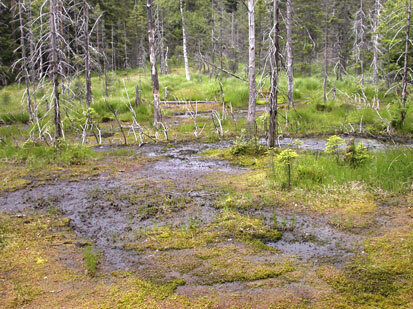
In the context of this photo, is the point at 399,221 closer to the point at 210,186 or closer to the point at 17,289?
the point at 210,186

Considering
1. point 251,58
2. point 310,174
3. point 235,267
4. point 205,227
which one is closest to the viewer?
point 235,267

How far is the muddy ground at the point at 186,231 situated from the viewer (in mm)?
3943

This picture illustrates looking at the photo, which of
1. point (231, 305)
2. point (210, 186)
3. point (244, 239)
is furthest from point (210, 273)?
point (210, 186)

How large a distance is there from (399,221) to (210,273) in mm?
2952

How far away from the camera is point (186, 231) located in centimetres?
528

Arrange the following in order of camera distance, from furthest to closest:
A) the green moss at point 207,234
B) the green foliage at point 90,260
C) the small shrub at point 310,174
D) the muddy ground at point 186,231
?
the small shrub at point 310,174 → the green moss at point 207,234 → the green foliage at point 90,260 → the muddy ground at point 186,231

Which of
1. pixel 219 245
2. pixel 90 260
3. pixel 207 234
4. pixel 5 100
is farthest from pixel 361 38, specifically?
pixel 5 100

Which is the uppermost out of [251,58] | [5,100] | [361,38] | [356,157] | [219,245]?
[361,38]

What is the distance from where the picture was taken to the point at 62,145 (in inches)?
409

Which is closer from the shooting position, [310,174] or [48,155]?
[310,174]

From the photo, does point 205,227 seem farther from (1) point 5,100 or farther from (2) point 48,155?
(1) point 5,100

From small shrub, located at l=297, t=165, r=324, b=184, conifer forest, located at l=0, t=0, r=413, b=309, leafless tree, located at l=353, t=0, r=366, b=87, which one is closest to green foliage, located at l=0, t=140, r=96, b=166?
conifer forest, located at l=0, t=0, r=413, b=309

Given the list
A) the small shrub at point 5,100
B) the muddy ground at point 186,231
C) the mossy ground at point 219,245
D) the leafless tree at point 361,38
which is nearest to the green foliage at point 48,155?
the mossy ground at point 219,245

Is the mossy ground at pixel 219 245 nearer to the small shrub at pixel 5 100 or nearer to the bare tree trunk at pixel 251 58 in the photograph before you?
the bare tree trunk at pixel 251 58
